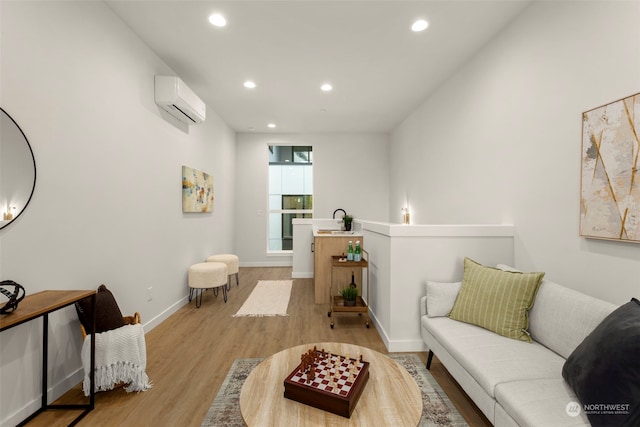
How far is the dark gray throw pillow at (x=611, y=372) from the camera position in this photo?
99cm

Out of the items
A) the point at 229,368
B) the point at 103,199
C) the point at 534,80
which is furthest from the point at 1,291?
the point at 534,80

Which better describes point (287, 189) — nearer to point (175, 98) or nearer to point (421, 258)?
point (175, 98)

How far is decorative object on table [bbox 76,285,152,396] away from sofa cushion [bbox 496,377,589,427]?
2.21m

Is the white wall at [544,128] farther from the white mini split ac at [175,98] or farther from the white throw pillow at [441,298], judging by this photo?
the white mini split ac at [175,98]

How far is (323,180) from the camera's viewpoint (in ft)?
20.7

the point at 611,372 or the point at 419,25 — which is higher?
the point at 419,25

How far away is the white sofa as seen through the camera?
1.20 m

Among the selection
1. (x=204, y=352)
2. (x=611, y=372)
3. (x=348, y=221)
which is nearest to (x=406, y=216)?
(x=348, y=221)

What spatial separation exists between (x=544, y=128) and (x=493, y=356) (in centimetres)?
173

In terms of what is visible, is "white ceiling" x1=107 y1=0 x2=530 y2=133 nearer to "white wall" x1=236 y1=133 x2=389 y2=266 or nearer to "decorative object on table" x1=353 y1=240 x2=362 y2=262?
"white wall" x1=236 y1=133 x2=389 y2=266

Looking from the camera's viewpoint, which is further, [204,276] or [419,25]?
[204,276]

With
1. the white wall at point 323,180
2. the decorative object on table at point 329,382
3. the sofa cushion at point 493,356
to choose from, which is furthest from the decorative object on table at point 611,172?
the white wall at point 323,180

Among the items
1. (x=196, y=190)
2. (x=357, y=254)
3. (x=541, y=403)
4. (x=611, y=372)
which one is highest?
(x=196, y=190)

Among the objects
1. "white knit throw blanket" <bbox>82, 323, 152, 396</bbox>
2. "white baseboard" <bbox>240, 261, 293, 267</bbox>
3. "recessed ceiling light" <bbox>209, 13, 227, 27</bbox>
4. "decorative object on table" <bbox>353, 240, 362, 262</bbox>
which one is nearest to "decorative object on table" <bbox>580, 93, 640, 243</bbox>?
"decorative object on table" <bbox>353, 240, 362, 262</bbox>
